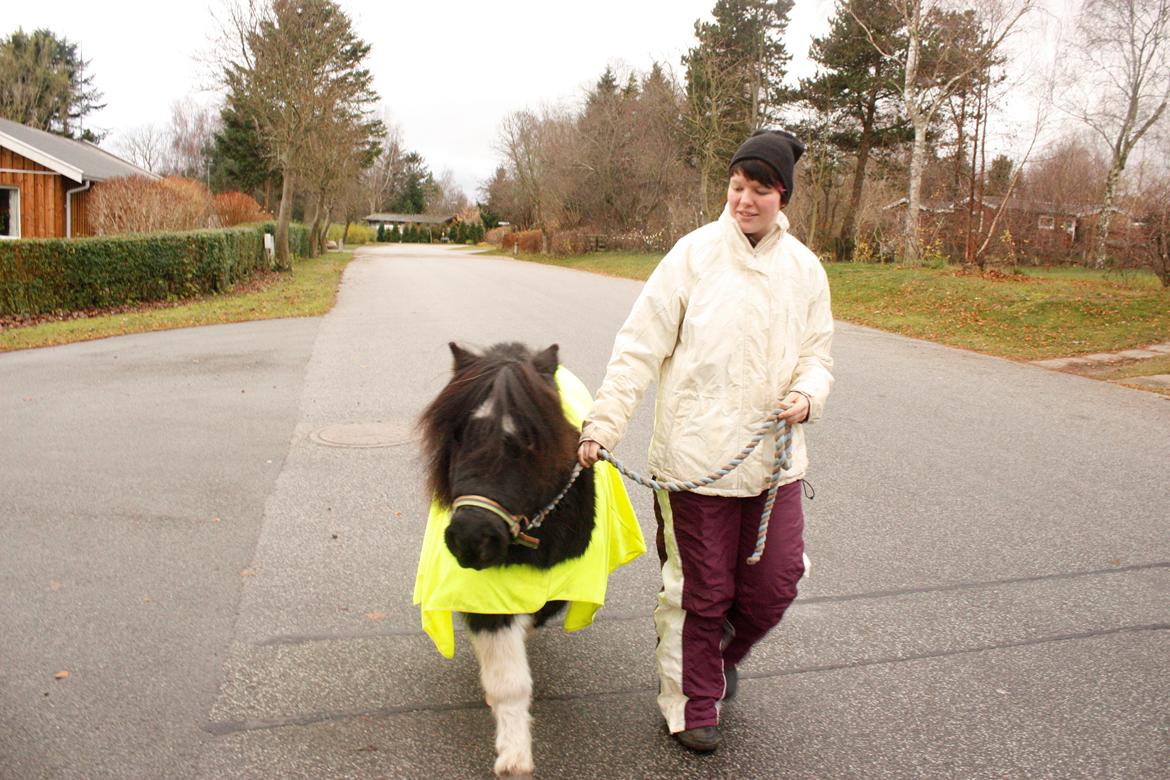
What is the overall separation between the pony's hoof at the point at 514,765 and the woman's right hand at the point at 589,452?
995mm

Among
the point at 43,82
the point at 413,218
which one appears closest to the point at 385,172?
the point at 413,218

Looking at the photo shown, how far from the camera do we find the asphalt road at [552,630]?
9.72ft

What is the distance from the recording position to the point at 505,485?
2.62m

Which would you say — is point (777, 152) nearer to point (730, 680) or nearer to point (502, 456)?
point (502, 456)

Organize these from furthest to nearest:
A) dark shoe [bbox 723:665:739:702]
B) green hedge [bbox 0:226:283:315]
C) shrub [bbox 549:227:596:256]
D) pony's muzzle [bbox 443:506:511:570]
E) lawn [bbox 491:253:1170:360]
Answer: shrub [bbox 549:227:596:256] < green hedge [bbox 0:226:283:315] < lawn [bbox 491:253:1170:360] < dark shoe [bbox 723:665:739:702] < pony's muzzle [bbox 443:506:511:570]

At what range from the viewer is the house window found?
84.8 feet

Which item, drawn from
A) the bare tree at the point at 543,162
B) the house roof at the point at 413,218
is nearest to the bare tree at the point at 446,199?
the house roof at the point at 413,218

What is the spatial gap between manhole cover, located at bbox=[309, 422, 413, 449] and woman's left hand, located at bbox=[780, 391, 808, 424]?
4707 millimetres

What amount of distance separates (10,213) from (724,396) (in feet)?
98.7

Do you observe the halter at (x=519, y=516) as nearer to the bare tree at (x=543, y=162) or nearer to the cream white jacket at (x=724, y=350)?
the cream white jacket at (x=724, y=350)

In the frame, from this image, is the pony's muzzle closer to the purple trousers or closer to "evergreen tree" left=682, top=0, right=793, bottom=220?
the purple trousers

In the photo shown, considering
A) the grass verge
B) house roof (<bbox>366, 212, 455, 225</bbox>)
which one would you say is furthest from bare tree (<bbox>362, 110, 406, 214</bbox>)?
the grass verge

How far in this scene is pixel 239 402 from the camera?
881 cm

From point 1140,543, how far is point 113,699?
216 inches
